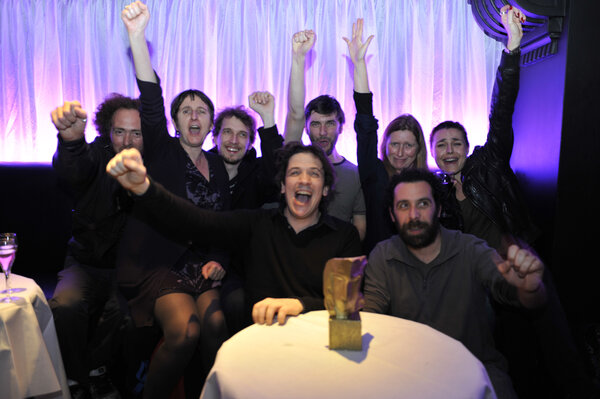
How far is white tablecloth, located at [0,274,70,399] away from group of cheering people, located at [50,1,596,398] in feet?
1.49

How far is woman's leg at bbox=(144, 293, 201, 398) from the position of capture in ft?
7.48

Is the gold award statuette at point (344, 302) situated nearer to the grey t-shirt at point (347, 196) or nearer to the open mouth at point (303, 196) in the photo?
the open mouth at point (303, 196)

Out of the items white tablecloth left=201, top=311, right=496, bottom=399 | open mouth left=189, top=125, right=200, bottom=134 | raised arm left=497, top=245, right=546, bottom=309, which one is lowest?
white tablecloth left=201, top=311, right=496, bottom=399

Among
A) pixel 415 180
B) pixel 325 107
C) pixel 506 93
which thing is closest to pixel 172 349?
pixel 415 180

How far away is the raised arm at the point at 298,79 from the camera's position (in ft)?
10.5

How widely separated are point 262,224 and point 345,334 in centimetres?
95

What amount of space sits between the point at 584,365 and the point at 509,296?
1052 mm

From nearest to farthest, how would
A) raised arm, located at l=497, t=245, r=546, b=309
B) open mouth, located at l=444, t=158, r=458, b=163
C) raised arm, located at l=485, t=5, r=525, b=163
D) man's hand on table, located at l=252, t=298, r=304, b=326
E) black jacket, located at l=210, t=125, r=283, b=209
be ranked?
raised arm, located at l=497, t=245, r=546, b=309 → man's hand on table, located at l=252, t=298, r=304, b=326 → raised arm, located at l=485, t=5, r=525, b=163 → black jacket, located at l=210, t=125, r=283, b=209 → open mouth, located at l=444, t=158, r=458, b=163

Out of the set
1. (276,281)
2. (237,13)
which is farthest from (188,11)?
(276,281)

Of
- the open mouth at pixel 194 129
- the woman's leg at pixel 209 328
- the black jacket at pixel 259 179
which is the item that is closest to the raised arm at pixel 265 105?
the black jacket at pixel 259 179

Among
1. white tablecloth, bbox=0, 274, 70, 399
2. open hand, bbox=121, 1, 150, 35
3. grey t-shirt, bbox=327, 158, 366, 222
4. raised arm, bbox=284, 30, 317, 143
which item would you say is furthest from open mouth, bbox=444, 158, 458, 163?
white tablecloth, bbox=0, 274, 70, 399

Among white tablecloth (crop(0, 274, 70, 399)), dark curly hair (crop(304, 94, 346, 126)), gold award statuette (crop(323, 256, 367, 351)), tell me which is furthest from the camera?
dark curly hair (crop(304, 94, 346, 126))

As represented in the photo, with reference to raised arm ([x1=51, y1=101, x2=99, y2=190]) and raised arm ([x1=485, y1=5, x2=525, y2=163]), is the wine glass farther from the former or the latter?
raised arm ([x1=485, y1=5, x2=525, y2=163])

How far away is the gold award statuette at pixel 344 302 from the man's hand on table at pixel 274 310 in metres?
0.32
